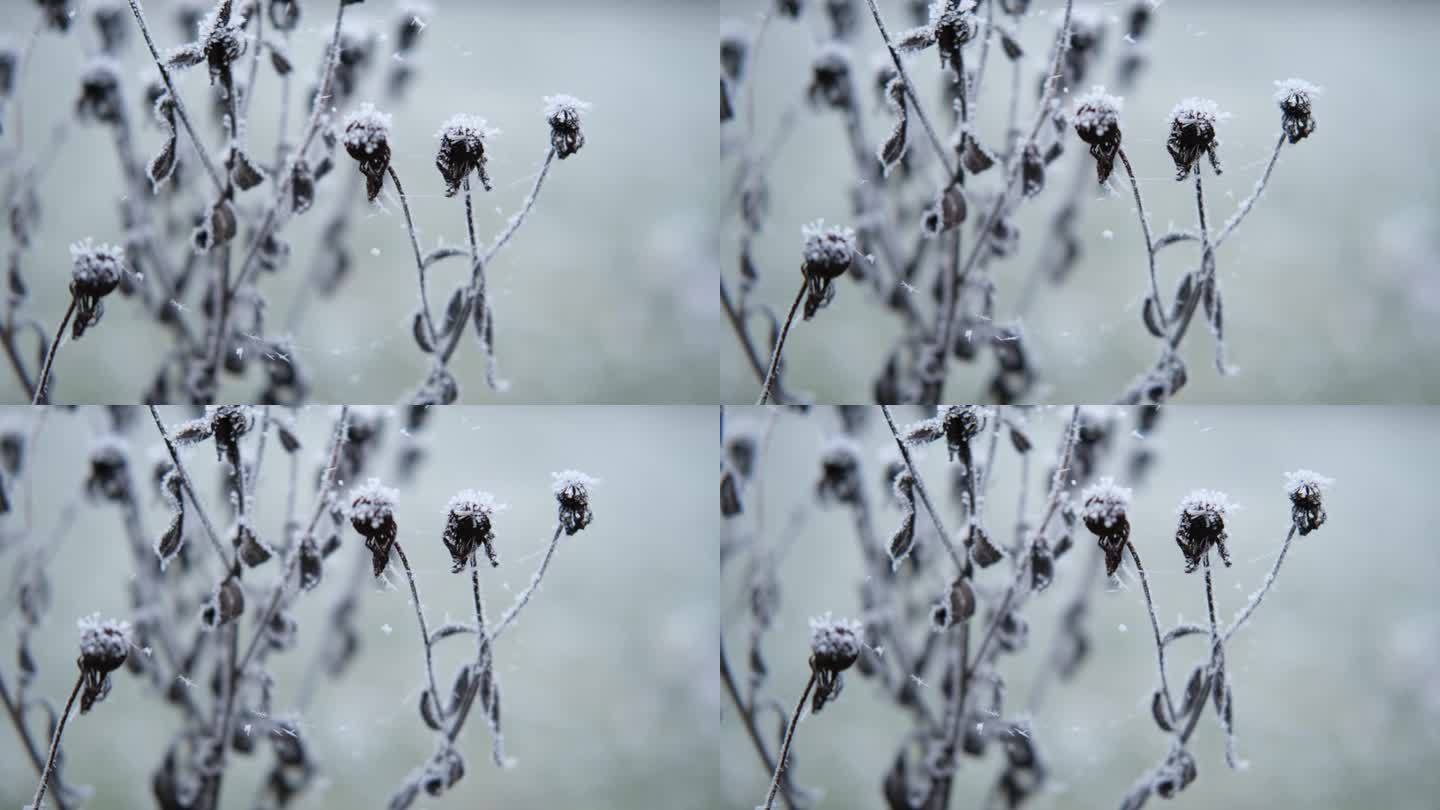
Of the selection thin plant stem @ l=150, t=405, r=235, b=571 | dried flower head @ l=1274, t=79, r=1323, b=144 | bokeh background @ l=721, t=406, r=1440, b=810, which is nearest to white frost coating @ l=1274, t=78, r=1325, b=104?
dried flower head @ l=1274, t=79, r=1323, b=144

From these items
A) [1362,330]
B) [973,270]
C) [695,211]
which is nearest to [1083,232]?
[973,270]

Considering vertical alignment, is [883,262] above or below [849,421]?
above

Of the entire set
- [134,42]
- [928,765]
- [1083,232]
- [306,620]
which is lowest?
[928,765]

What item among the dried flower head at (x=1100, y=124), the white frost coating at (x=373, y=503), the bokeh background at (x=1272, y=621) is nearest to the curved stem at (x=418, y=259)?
the white frost coating at (x=373, y=503)

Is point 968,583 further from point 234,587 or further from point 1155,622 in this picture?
point 234,587

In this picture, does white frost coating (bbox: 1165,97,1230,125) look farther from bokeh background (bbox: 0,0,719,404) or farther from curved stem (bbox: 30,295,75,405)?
curved stem (bbox: 30,295,75,405)

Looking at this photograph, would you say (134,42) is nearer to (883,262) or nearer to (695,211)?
(695,211)
